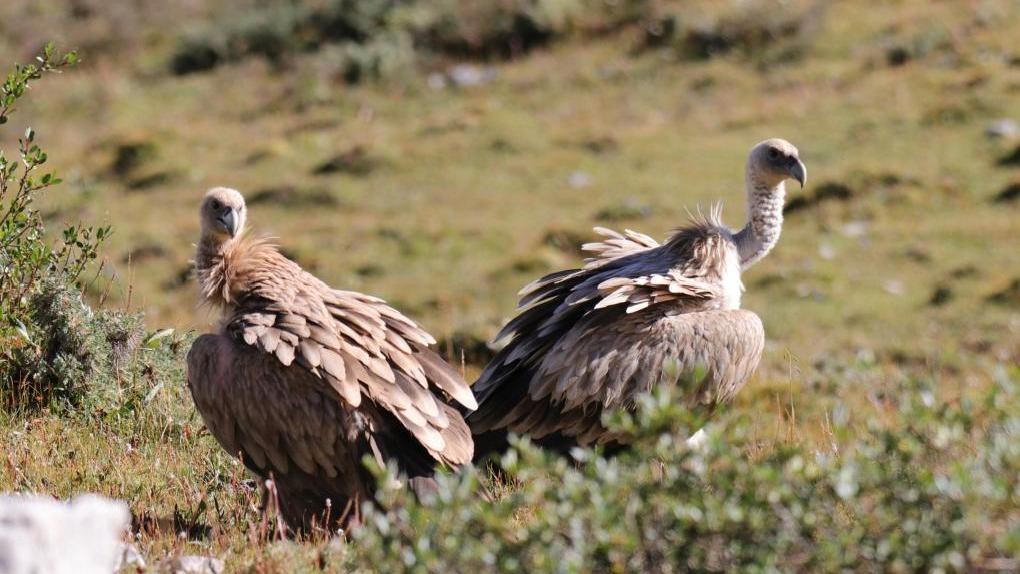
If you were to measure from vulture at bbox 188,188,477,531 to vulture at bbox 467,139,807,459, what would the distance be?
104 centimetres

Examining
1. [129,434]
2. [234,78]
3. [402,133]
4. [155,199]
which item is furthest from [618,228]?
[129,434]

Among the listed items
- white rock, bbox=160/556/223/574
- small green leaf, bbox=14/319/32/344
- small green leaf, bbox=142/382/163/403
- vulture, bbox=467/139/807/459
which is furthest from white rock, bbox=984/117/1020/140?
white rock, bbox=160/556/223/574

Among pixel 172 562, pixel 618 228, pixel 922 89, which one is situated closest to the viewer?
pixel 172 562

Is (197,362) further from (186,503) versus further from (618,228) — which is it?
(618,228)

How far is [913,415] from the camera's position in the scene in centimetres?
497

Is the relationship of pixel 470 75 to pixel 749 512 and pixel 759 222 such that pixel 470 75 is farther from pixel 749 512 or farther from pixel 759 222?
pixel 749 512

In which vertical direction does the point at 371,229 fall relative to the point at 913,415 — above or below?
below

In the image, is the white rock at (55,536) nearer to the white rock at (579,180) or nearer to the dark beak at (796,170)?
the dark beak at (796,170)

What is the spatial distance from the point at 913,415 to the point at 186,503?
347 cm

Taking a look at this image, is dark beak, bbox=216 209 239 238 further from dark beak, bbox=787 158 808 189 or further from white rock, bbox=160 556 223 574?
dark beak, bbox=787 158 808 189

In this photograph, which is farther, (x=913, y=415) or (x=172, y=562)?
(x=172, y=562)

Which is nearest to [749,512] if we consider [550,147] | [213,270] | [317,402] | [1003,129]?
[317,402]

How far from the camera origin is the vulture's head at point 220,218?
25.2 feet

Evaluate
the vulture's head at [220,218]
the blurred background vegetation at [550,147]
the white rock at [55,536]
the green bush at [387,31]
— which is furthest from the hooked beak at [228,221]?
the green bush at [387,31]
